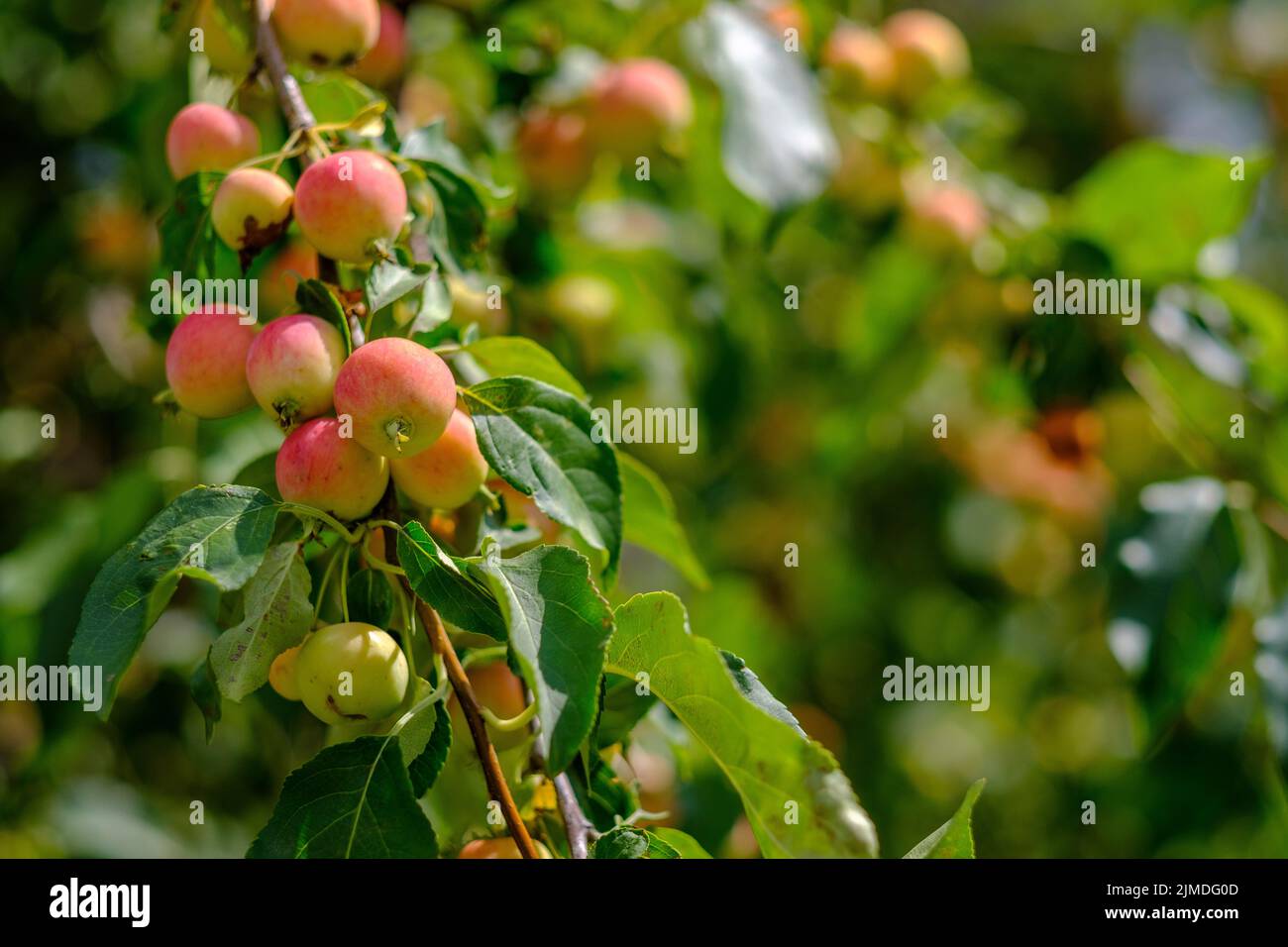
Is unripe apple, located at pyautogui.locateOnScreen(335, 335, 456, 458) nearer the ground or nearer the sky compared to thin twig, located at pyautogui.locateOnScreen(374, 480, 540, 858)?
nearer the sky

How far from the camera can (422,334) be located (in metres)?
0.85

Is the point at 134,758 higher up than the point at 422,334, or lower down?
lower down

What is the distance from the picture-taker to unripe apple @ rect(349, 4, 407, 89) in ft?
4.31

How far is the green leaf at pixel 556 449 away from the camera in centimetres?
80

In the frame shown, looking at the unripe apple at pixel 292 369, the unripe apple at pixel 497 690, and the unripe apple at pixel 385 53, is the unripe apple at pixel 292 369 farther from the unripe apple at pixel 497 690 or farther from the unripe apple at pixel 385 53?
the unripe apple at pixel 385 53

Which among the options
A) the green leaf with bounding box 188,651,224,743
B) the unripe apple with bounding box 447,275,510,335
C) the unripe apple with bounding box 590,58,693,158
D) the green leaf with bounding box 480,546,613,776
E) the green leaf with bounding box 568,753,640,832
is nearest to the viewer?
the green leaf with bounding box 480,546,613,776

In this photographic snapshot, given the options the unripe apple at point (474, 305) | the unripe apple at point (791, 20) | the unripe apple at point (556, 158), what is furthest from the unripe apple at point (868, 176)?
the unripe apple at point (474, 305)

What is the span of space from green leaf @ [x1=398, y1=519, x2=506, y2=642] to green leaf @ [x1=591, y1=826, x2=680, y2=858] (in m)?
0.15

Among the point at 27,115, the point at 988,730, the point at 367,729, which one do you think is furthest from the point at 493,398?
the point at 988,730

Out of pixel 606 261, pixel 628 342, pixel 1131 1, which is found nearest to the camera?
pixel 606 261

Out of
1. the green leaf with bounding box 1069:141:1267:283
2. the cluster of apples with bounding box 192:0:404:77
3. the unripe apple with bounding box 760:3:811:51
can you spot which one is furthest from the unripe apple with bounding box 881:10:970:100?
the cluster of apples with bounding box 192:0:404:77

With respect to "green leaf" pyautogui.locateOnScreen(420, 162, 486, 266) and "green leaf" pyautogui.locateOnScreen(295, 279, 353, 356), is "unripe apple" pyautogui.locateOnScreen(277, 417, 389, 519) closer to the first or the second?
"green leaf" pyautogui.locateOnScreen(295, 279, 353, 356)
